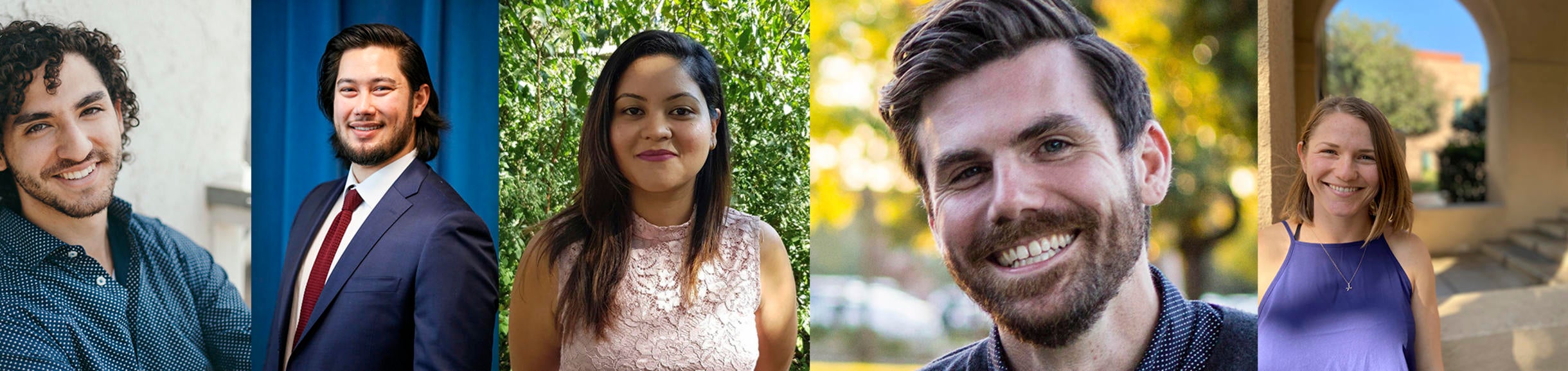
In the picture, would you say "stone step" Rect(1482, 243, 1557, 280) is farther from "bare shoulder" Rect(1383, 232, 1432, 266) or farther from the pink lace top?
the pink lace top

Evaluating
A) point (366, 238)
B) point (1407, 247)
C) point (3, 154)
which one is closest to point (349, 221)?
point (366, 238)

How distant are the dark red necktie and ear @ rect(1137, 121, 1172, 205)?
2539mm

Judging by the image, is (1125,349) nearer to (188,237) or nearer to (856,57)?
(856,57)

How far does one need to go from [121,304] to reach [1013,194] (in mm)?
2993

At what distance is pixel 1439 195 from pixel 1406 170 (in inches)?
18.5

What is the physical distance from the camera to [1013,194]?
102 inches

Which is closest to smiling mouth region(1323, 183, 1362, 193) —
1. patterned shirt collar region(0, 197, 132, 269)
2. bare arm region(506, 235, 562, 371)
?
bare arm region(506, 235, 562, 371)

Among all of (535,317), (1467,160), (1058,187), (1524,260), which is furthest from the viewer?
(1467,160)

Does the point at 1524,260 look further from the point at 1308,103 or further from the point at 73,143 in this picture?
the point at 73,143

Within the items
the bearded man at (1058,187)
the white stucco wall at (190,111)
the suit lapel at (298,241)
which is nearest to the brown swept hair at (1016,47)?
the bearded man at (1058,187)

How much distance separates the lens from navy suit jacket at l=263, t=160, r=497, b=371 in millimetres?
2811

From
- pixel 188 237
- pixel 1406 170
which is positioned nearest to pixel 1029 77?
pixel 1406 170

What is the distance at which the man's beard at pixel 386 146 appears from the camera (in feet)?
9.87

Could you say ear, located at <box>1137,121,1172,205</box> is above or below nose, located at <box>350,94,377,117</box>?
below
